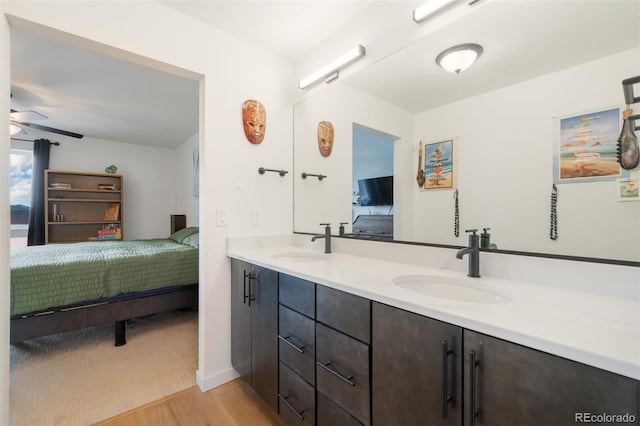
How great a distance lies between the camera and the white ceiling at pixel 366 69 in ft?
3.18

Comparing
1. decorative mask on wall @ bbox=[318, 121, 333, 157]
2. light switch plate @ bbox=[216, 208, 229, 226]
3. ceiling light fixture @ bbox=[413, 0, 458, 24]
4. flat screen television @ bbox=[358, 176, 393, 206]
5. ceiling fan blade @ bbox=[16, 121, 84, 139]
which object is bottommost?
light switch plate @ bbox=[216, 208, 229, 226]

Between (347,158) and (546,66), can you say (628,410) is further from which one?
(347,158)

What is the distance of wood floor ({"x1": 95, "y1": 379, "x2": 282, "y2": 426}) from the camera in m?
1.46

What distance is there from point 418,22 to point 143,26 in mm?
1518

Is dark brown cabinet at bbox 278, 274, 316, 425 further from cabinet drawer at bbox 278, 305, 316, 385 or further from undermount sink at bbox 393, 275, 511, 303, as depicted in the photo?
undermount sink at bbox 393, 275, 511, 303

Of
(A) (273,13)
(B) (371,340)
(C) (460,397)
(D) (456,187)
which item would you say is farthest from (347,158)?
(C) (460,397)

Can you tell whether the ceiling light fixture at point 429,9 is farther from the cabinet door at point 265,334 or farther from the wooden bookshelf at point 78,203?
the wooden bookshelf at point 78,203

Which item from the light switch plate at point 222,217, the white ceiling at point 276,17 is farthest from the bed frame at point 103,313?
the white ceiling at point 276,17

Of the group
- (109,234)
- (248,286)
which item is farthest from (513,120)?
(109,234)

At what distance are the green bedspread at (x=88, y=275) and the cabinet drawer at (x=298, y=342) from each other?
1.78 meters

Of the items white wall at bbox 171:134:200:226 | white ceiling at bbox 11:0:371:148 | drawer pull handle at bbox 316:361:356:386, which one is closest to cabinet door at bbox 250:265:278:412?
drawer pull handle at bbox 316:361:356:386

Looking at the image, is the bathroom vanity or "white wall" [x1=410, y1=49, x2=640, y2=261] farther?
"white wall" [x1=410, y1=49, x2=640, y2=261]

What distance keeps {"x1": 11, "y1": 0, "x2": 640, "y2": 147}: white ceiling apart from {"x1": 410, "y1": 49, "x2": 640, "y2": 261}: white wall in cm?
7

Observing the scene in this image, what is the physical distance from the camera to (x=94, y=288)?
7.26 ft
